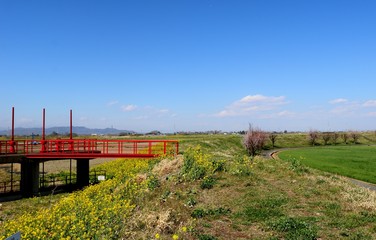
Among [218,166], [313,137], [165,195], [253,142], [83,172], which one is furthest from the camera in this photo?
[313,137]

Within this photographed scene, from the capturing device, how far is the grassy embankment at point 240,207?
26.1 feet

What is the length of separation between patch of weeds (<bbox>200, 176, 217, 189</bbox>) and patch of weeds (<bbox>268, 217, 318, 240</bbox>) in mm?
3962

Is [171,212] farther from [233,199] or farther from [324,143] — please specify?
[324,143]

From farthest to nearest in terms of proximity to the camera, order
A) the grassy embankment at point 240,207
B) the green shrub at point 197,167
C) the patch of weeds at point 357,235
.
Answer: the green shrub at point 197,167
the grassy embankment at point 240,207
the patch of weeds at point 357,235

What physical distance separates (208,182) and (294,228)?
468 centimetres

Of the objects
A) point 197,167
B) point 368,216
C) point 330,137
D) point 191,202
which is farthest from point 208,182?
point 330,137

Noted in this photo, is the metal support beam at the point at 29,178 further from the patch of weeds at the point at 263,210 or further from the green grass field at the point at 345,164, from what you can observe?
the patch of weeds at the point at 263,210

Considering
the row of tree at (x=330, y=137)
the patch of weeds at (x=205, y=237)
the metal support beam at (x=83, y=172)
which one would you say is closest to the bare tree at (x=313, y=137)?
the row of tree at (x=330, y=137)

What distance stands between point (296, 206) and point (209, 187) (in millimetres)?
3354

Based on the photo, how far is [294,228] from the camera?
7992mm

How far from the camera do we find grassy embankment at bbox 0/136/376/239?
7.95 m

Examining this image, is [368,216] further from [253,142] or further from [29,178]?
[253,142]

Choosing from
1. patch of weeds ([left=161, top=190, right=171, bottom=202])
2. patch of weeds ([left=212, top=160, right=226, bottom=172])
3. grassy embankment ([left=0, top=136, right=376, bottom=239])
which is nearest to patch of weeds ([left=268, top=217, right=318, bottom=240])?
grassy embankment ([left=0, top=136, right=376, bottom=239])

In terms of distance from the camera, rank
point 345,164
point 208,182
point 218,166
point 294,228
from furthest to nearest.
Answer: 1. point 345,164
2. point 218,166
3. point 208,182
4. point 294,228
